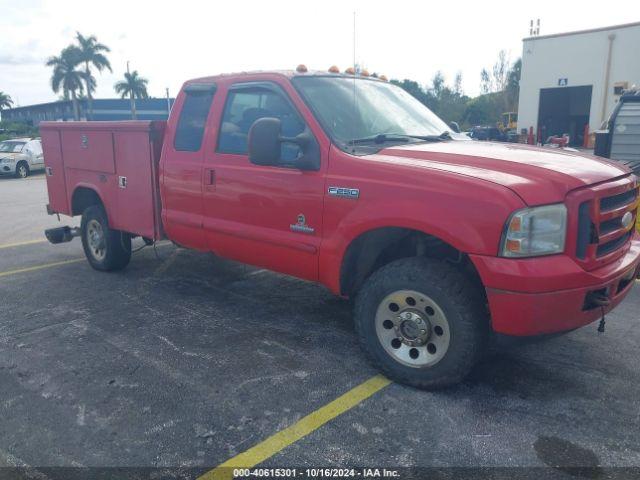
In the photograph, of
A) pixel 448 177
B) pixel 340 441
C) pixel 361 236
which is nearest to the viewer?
pixel 340 441

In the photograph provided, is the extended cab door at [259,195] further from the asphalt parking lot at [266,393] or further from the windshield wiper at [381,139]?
the asphalt parking lot at [266,393]

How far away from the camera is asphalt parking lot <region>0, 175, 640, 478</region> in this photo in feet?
9.56

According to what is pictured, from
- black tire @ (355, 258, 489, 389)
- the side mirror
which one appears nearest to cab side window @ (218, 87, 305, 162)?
the side mirror

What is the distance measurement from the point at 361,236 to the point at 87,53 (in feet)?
194

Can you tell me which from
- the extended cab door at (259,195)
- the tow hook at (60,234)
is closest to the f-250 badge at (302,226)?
the extended cab door at (259,195)

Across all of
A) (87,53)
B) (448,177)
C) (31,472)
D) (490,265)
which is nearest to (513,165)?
(448,177)

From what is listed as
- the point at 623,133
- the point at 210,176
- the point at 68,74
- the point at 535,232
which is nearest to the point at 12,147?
the point at 210,176

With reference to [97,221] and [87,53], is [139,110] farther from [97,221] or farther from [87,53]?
[97,221]

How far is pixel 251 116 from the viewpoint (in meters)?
4.52

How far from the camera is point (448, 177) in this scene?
10.7 ft

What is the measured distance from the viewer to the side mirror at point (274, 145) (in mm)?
3795

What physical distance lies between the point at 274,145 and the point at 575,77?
31969 mm

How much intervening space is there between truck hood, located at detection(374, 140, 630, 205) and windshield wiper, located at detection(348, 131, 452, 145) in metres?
0.19

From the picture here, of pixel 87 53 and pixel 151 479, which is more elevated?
pixel 87 53
